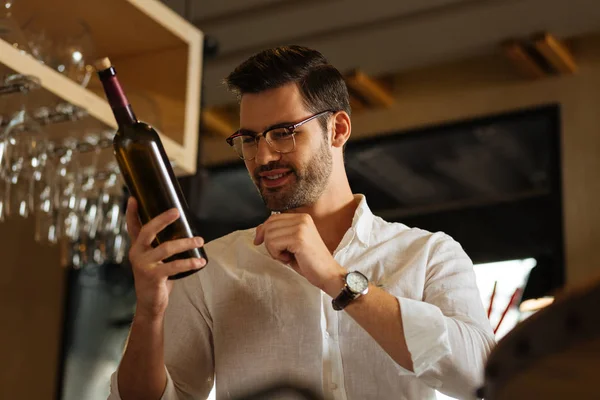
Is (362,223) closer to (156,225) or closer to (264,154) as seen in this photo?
(264,154)

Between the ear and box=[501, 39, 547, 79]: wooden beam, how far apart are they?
2553 mm

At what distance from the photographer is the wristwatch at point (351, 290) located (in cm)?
139

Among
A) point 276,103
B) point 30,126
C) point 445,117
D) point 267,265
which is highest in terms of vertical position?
point 445,117

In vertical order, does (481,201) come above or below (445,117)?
below

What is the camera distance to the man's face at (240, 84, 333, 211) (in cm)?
160

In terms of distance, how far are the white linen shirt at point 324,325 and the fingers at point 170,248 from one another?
0.79 feet

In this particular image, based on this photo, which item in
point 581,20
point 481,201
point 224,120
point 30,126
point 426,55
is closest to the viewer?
point 30,126

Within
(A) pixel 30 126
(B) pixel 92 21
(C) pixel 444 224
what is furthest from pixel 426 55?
(A) pixel 30 126

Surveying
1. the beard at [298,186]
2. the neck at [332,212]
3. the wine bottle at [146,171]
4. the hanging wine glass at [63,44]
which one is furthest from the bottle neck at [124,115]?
the hanging wine glass at [63,44]

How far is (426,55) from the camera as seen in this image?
171 inches

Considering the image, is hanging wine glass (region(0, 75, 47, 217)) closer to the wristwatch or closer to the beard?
the beard

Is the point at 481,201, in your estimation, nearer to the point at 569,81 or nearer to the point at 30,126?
the point at 569,81

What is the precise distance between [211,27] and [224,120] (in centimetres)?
112

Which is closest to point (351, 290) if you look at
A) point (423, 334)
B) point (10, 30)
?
point (423, 334)
